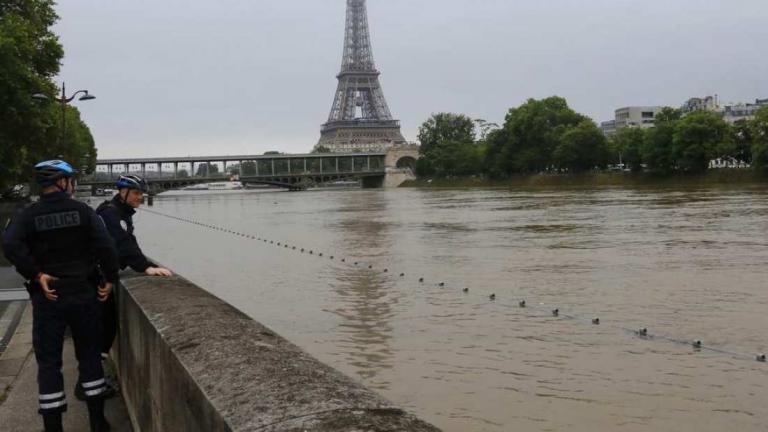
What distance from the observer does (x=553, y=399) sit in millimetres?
8445

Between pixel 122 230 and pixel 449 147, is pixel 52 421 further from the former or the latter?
pixel 449 147

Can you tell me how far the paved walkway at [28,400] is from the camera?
583 centimetres

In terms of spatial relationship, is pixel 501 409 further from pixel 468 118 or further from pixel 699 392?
pixel 468 118

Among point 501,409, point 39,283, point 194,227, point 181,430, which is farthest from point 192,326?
point 194,227

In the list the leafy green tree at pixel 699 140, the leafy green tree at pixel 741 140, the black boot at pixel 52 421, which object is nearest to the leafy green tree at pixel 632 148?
the leafy green tree at pixel 699 140

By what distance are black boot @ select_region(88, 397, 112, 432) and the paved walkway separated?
0.20 metres

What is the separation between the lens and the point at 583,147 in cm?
10731

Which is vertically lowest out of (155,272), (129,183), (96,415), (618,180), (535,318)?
(618,180)

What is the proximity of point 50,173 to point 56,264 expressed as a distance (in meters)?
0.60

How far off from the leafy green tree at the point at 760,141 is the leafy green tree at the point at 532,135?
35.6 meters

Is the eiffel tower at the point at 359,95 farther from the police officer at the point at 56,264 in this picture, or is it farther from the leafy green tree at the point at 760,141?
the police officer at the point at 56,264

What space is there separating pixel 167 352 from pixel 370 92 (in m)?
192

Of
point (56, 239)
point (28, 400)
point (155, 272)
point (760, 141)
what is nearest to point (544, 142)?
point (760, 141)

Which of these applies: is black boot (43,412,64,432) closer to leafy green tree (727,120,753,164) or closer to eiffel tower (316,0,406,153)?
leafy green tree (727,120,753,164)
